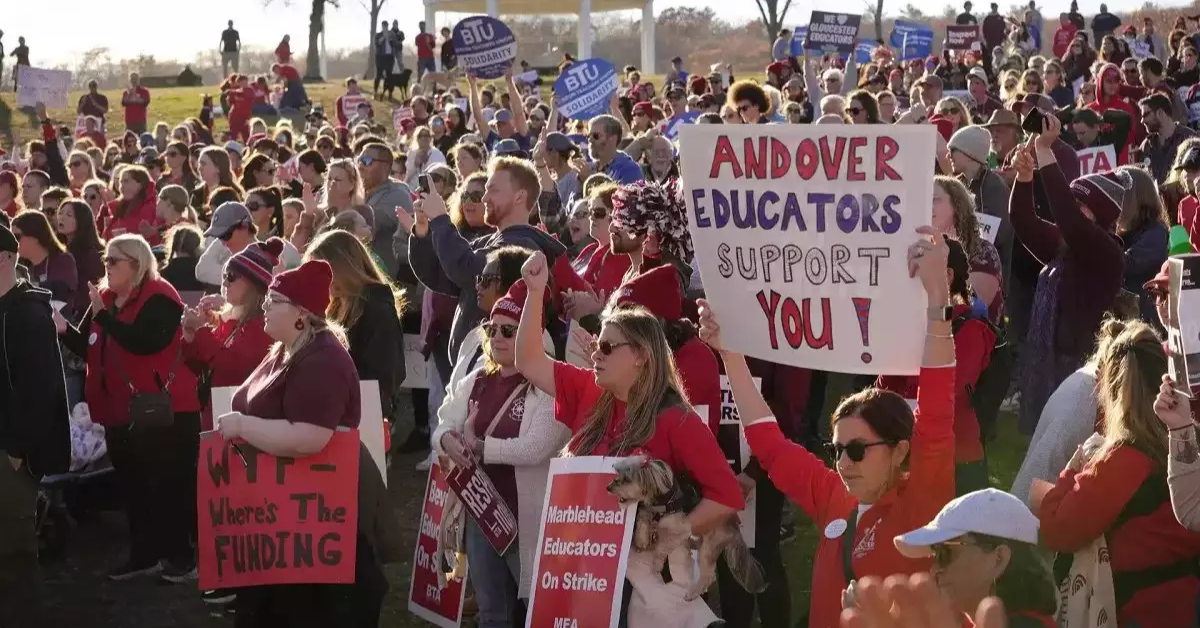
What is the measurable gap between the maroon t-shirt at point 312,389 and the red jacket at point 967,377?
207 cm

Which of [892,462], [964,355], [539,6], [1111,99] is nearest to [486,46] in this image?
[1111,99]

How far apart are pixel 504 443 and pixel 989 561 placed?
2742 mm

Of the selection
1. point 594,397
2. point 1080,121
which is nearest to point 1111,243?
point 594,397

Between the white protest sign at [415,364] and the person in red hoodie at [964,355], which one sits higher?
the person in red hoodie at [964,355]

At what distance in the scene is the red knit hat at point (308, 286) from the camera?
6.45 metres

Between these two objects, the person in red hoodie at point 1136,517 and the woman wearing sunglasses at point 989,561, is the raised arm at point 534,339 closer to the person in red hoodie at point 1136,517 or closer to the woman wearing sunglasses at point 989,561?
the person in red hoodie at point 1136,517

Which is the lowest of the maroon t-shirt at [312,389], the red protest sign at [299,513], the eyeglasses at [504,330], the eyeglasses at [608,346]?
the red protest sign at [299,513]

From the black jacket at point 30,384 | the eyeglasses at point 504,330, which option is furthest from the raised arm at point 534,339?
the black jacket at point 30,384

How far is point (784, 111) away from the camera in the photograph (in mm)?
14672

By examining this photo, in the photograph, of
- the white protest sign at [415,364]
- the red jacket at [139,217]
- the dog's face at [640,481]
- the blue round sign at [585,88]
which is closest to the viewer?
the dog's face at [640,481]

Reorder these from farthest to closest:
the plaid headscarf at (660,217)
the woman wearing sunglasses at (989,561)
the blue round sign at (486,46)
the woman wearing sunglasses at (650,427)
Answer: the blue round sign at (486,46) < the plaid headscarf at (660,217) < the woman wearing sunglasses at (650,427) < the woman wearing sunglasses at (989,561)

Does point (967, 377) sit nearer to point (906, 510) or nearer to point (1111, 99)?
point (906, 510)

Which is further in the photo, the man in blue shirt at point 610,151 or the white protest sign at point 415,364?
the man in blue shirt at point 610,151

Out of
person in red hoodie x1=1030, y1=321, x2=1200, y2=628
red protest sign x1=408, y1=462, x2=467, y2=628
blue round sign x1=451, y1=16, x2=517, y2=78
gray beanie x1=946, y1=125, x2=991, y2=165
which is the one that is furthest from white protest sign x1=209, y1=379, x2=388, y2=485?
blue round sign x1=451, y1=16, x2=517, y2=78
